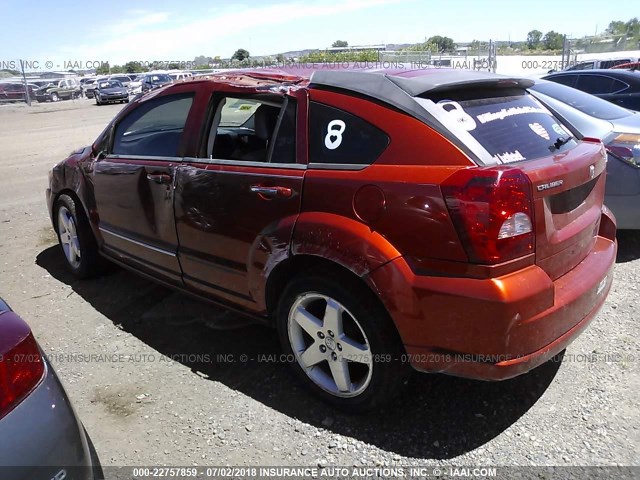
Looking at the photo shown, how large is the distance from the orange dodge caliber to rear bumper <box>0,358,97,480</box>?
1.28 metres

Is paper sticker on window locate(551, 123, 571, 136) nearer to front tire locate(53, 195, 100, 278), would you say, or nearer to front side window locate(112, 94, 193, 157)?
front side window locate(112, 94, 193, 157)

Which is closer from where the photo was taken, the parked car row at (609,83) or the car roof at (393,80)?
the car roof at (393,80)

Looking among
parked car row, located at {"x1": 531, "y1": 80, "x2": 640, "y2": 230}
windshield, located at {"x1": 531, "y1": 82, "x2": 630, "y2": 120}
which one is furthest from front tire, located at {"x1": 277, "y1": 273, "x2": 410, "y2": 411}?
windshield, located at {"x1": 531, "y1": 82, "x2": 630, "y2": 120}

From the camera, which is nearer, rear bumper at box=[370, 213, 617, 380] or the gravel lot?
rear bumper at box=[370, 213, 617, 380]

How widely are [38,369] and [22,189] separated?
8174 mm

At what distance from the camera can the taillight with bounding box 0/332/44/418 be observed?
1.69m

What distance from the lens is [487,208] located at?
2.22 metres

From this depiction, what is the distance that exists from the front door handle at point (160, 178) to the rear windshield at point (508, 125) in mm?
1829

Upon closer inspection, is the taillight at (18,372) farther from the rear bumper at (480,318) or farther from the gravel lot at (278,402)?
the rear bumper at (480,318)

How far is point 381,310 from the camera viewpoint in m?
2.56

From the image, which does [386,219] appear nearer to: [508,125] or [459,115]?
[459,115]

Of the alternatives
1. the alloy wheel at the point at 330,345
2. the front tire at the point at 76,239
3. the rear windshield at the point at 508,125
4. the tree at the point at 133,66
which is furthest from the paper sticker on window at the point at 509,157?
the tree at the point at 133,66

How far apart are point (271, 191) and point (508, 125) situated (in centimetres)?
127

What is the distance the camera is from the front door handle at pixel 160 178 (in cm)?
350
